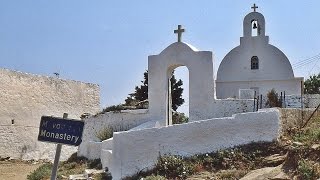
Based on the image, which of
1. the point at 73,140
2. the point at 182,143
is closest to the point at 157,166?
the point at 182,143

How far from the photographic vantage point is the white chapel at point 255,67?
23.9 m

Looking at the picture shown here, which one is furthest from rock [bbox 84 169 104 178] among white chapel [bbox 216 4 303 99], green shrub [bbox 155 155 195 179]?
white chapel [bbox 216 4 303 99]

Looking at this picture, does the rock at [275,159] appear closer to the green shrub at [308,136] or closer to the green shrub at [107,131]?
the green shrub at [308,136]

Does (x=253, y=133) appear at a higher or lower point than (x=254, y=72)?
lower

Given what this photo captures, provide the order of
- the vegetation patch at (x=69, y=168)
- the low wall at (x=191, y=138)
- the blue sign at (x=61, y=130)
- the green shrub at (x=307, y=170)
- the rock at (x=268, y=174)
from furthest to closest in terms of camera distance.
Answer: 1. the vegetation patch at (x=69, y=168)
2. the low wall at (x=191, y=138)
3. the rock at (x=268, y=174)
4. the green shrub at (x=307, y=170)
5. the blue sign at (x=61, y=130)

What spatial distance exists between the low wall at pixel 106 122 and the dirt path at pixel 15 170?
262 cm

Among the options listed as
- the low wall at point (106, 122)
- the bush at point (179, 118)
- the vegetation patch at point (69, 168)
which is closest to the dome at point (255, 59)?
the bush at point (179, 118)

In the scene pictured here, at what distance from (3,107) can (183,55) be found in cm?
1075

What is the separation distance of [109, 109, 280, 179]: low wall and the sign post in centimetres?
878

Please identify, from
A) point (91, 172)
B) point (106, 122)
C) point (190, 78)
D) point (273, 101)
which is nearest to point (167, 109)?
point (190, 78)

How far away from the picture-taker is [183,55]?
19859mm

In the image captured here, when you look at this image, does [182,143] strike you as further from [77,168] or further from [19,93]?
[19,93]

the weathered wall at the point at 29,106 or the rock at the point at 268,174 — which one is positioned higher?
the weathered wall at the point at 29,106

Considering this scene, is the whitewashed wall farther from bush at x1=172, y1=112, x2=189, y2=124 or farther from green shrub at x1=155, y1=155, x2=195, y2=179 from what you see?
green shrub at x1=155, y1=155, x2=195, y2=179
